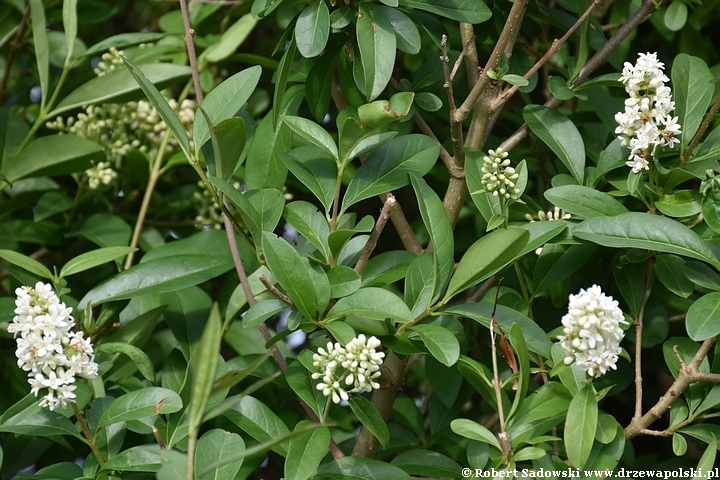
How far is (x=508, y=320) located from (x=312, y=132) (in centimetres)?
37

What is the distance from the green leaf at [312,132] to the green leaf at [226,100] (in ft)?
0.24

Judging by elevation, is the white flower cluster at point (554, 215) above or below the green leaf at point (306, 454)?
above

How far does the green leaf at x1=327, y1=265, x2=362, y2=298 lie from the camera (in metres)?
0.94

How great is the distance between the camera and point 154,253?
1305 millimetres

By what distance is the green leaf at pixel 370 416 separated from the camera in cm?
96

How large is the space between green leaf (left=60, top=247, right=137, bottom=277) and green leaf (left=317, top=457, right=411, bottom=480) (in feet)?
1.56

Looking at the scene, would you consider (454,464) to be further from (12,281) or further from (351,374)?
(12,281)

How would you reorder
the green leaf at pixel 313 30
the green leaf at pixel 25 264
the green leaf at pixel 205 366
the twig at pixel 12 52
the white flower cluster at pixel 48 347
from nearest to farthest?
the green leaf at pixel 205 366, the white flower cluster at pixel 48 347, the green leaf at pixel 313 30, the green leaf at pixel 25 264, the twig at pixel 12 52

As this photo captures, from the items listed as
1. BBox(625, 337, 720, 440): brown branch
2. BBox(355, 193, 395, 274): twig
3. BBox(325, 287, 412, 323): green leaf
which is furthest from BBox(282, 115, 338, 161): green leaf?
BBox(625, 337, 720, 440): brown branch

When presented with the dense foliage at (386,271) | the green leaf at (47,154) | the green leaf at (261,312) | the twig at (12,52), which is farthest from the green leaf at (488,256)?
the twig at (12,52)

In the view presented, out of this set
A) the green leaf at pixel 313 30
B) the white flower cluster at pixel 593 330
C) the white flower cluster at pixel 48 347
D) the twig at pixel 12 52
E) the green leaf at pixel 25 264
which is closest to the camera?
the white flower cluster at pixel 593 330

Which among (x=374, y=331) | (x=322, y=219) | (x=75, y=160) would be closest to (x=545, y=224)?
(x=322, y=219)

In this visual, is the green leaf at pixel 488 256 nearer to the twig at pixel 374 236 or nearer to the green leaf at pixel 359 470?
the twig at pixel 374 236

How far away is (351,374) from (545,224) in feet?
1.04
